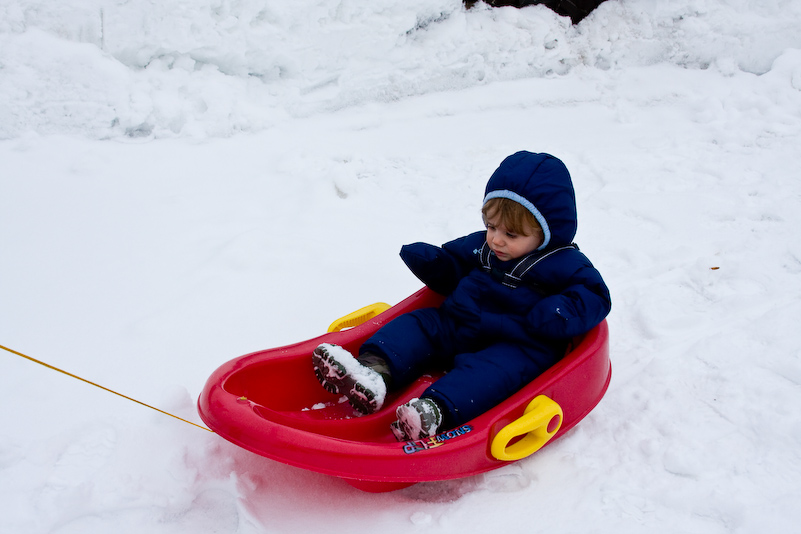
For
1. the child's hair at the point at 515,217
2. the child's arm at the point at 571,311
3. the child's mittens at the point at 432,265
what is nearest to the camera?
the child's arm at the point at 571,311

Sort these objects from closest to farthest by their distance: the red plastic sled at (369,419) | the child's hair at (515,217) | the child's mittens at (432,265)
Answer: the red plastic sled at (369,419) → the child's hair at (515,217) → the child's mittens at (432,265)

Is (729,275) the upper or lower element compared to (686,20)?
lower

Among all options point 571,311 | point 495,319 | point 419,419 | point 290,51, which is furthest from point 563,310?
point 290,51

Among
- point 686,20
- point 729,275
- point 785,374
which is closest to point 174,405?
point 785,374

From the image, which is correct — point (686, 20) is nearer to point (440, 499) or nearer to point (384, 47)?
point (384, 47)

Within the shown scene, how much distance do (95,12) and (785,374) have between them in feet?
12.2

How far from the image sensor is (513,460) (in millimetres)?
1699

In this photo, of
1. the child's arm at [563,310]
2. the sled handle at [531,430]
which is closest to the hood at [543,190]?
the child's arm at [563,310]

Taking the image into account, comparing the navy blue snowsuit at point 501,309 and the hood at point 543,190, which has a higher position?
the hood at point 543,190

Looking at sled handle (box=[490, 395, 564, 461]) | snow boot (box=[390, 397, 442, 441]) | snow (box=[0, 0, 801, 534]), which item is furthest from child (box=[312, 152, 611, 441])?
snow (box=[0, 0, 801, 534])

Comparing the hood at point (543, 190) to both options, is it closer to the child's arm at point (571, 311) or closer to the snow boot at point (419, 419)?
the child's arm at point (571, 311)

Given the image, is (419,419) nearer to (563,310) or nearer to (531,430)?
(531,430)

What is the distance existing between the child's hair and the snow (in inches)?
24.2

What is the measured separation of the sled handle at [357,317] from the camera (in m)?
2.16
